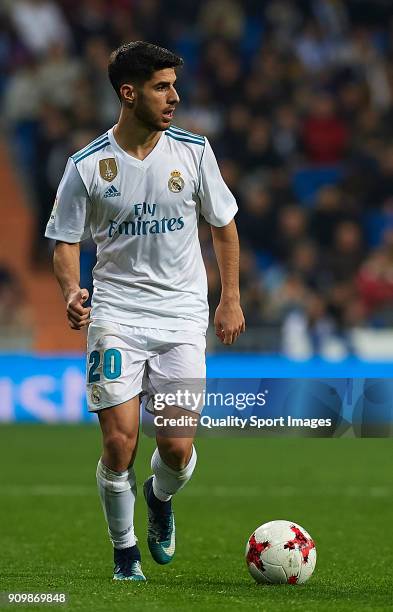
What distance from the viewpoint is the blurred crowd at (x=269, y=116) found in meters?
16.0

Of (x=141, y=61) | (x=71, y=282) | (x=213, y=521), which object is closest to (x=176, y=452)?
(x=71, y=282)

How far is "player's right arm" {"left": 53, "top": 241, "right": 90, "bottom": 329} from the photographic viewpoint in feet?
17.9

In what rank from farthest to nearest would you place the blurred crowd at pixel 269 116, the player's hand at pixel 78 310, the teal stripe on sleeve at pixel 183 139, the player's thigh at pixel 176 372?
the blurred crowd at pixel 269 116, the teal stripe on sleeve at pixel 183 139, the player's thigh at pixel 176 372, the player's hand at pixel 78 310

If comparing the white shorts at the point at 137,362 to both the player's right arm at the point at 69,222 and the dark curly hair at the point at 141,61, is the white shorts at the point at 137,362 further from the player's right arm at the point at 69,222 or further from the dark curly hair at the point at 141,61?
the dark curly hair at the point at 141,61

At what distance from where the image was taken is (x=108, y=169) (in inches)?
227

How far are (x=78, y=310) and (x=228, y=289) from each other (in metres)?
0.69

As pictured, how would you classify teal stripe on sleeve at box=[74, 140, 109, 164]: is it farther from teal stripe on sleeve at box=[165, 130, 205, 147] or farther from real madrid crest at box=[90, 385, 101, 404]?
real madrid crest at box=[90, 385, 101, 404]

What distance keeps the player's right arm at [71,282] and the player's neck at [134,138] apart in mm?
455

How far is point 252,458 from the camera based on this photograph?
12320 millimetres

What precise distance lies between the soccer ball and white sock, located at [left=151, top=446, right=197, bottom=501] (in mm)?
430

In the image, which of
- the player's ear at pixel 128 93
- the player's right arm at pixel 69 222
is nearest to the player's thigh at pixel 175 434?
the player's right arm at pixel 69 222

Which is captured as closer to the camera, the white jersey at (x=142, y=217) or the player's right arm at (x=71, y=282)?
the player's right arm at (x=71, y=282)

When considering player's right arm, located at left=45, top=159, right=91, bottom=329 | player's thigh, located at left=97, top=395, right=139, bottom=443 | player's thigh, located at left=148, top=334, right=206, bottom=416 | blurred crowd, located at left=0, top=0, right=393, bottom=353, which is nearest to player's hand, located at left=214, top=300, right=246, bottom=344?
player's thigh, located at left=148, top=334, right=206, bottom=416

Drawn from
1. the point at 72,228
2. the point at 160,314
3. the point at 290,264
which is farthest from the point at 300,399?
the point at 290,264
